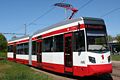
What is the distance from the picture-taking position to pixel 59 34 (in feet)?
59.7

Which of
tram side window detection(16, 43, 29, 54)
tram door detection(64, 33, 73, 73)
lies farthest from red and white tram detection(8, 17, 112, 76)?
tram side window detection(16, 43, 29, 54)

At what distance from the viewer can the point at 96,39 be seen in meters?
15.1

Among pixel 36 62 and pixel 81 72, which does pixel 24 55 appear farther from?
pixel 81 72

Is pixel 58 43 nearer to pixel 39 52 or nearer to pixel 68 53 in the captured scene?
pixel 68 53

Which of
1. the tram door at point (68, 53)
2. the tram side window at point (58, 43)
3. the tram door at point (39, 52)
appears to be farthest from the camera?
the tram door at point (39, 52)

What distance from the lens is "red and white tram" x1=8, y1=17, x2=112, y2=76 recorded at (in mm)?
14680

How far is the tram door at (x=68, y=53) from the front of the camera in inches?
644

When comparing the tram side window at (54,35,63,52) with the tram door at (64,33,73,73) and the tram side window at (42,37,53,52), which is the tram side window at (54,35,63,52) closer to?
the tram door at (64,33,73,73)

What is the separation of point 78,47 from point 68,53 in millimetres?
1366

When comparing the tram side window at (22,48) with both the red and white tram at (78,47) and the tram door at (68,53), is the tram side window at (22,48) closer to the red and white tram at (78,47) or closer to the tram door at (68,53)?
the red and white tram at (78,47)

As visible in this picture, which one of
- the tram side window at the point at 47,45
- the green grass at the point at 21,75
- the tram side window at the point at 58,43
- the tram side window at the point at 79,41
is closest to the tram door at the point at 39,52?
the tram side window at the point at 47,45

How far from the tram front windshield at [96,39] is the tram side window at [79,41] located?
32 cm

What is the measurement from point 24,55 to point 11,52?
26.6 feet

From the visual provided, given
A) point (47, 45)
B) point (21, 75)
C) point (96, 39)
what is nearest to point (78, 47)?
point (96, 39)
